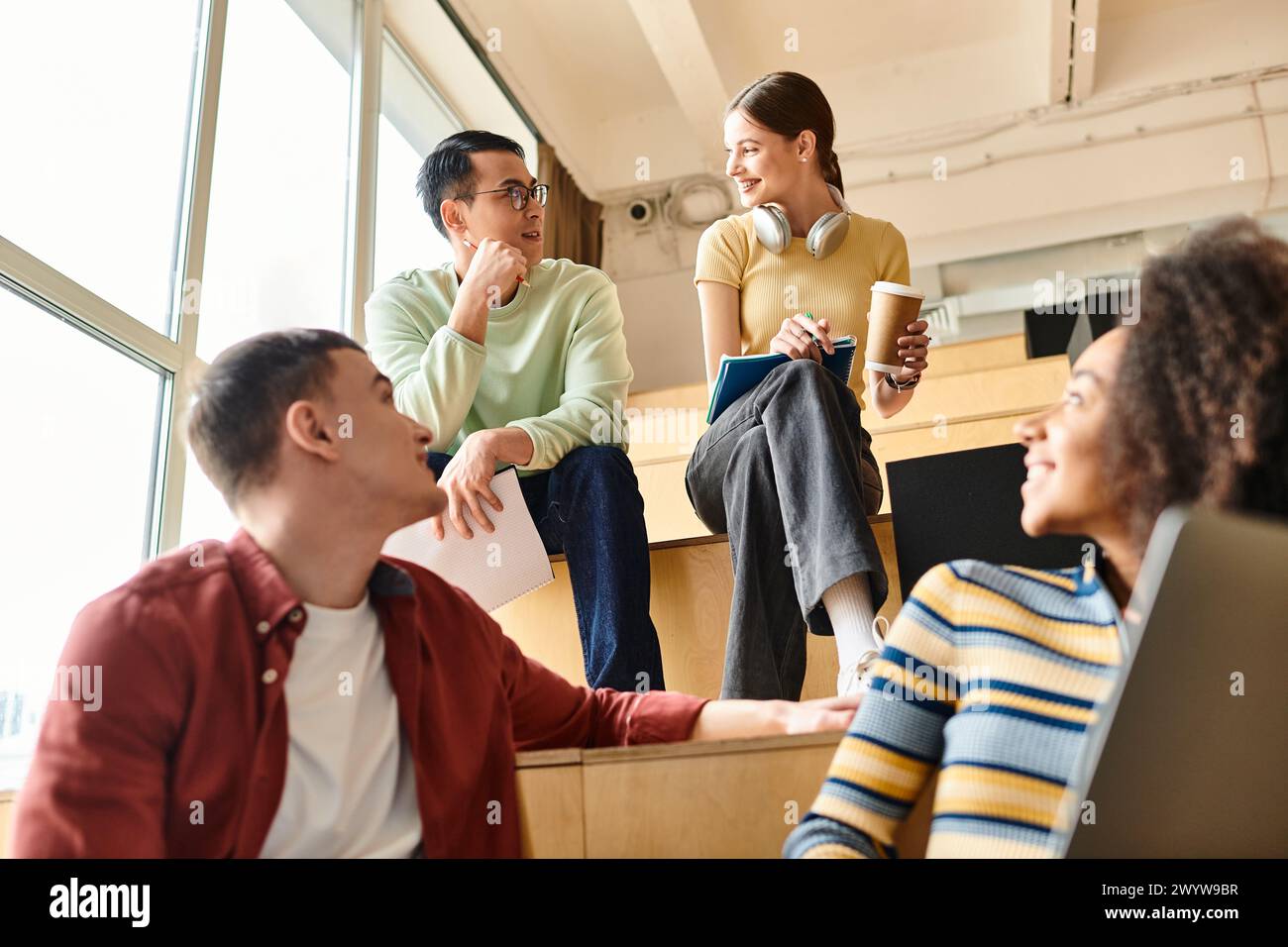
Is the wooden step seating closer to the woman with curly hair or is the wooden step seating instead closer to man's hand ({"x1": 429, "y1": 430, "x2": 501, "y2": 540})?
man's hand ({"x1": 429, "y1": 430, "x2": 501, "y2": 540})

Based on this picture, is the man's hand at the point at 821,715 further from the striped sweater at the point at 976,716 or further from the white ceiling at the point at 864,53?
the white ceiling at the point at 864,53

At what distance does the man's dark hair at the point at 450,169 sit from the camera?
229 centimetres

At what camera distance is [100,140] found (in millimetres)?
2424

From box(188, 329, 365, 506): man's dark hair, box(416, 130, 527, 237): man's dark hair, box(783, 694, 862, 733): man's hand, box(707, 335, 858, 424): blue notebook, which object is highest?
box(416, 130, 527, 237): man's dark hair

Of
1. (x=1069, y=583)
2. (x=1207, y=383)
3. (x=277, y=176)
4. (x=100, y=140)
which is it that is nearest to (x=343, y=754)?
(x=1069, y=583)

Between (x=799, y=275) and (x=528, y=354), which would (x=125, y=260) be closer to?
(x=528, y=354)

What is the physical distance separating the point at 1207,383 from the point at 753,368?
991 millimetres

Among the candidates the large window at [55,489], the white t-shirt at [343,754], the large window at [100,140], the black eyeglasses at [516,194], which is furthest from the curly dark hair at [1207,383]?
the large window at [100,140]

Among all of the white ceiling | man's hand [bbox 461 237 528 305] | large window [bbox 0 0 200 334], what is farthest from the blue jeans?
the white ceiling

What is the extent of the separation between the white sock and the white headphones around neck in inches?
33.0

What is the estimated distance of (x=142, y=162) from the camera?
2.56 metres

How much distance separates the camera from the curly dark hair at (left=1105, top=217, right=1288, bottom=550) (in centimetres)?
88

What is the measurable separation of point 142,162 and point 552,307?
1063 millimetres

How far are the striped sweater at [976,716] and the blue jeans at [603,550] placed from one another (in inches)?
30.4
